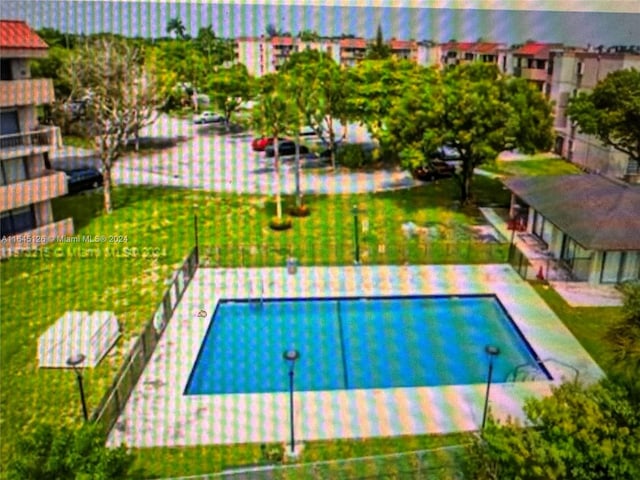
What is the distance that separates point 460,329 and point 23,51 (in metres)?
13.5

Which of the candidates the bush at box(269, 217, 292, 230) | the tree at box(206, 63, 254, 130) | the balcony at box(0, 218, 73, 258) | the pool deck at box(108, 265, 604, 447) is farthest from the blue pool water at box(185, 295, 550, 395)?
the tree at box(206, 63, 254, 130)

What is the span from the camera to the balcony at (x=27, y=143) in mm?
16698

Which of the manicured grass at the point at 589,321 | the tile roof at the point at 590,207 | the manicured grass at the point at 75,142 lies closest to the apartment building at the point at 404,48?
the manicured grass at the point at 75,142

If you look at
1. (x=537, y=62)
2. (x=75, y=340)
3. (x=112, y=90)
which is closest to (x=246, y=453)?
(x=75, y=340)

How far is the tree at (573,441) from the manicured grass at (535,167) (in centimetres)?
2026

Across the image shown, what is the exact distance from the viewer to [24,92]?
16.7 metres

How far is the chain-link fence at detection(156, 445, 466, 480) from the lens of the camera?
7996 mm

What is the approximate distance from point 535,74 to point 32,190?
93.8 feet

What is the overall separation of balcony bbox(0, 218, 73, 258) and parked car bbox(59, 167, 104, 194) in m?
4.81

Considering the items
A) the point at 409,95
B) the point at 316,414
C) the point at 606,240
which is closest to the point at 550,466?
the point at 316,414

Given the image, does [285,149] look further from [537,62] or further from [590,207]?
[590,207]

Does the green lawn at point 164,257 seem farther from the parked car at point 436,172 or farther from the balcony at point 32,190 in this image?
the balcony at point 32,190

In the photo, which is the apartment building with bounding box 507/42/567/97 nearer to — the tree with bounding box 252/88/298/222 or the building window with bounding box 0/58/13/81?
the tree with bounding box 252/88/298/222

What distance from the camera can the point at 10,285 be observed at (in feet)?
50.7
